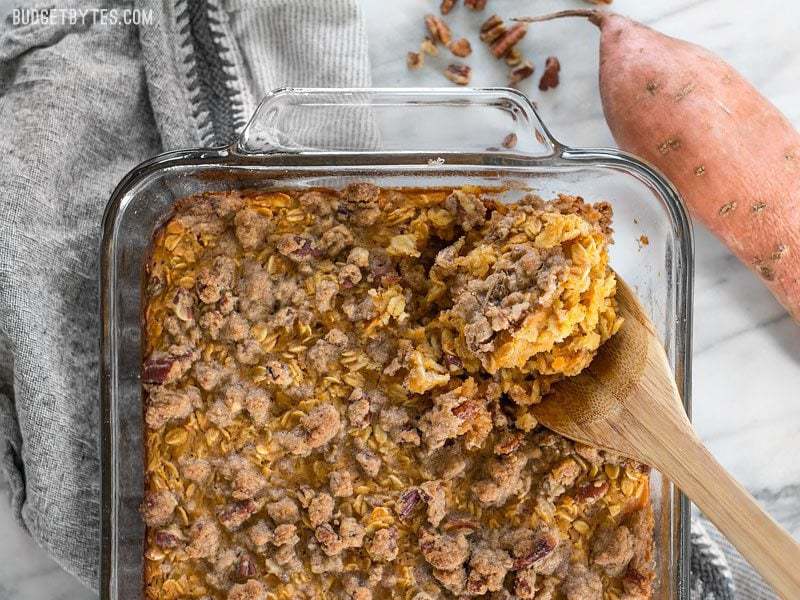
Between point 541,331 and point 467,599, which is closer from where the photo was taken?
point 541,331

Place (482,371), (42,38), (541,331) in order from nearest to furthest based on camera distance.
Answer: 1. (541,331)
2. (482,371)
3. (42,38)

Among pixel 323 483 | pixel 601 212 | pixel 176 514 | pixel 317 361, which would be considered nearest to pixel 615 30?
pixel 601 212

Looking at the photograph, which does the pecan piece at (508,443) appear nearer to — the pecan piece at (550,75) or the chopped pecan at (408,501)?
the chopped pecan at (408,501)

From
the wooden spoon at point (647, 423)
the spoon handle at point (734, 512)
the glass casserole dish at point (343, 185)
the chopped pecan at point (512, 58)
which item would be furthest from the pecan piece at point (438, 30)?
the spoon handle at point (734, 512)

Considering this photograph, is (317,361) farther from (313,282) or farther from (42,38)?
(42,38)

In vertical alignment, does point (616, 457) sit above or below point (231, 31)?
below

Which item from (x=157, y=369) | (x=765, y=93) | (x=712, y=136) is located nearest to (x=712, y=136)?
(x=712, y=136)

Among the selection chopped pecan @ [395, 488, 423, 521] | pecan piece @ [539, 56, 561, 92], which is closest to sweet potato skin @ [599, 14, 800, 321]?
pecan piece @ [539, 56, 561, 92]
